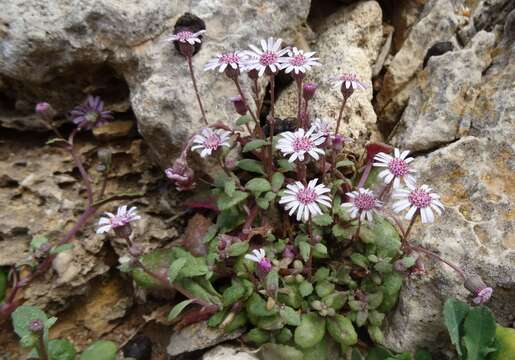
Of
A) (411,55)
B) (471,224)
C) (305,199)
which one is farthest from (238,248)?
(411,55)

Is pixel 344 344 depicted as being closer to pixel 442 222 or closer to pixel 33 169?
pixel 442 222

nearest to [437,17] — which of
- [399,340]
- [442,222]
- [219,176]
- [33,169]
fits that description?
[442,222]

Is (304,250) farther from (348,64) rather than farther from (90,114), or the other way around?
(90,114)

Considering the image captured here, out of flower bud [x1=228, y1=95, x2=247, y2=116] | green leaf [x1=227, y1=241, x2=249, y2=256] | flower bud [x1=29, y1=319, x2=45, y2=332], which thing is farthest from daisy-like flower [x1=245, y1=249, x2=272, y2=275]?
flower bud [x1=29, y1=319, x2=45, y2=332]

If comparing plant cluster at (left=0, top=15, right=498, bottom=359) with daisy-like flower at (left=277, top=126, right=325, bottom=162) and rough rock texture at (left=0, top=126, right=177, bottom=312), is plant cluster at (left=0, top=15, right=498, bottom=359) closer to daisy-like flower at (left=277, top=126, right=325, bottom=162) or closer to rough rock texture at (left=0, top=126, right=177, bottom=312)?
daisy-like flower at (left=277, top=126, right=325, bottom=162)

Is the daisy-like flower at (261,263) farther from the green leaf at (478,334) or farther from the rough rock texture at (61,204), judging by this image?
the green leaf at (478,334)

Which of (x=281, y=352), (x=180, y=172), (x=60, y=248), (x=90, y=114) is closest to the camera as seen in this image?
(x=281, y=352)

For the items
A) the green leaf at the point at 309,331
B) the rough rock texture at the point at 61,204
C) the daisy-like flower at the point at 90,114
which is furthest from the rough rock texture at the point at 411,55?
the daisy-like flower at the point at 90,114
